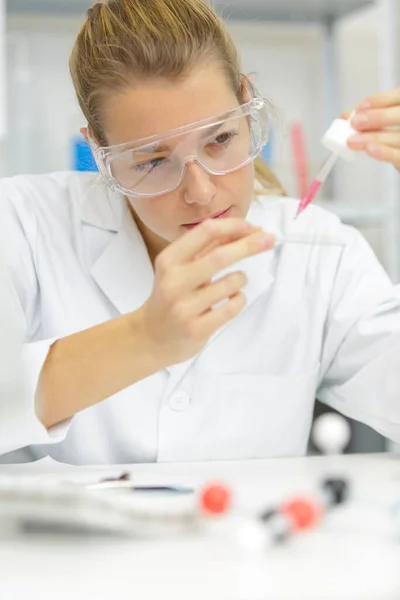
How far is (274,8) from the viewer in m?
2.15

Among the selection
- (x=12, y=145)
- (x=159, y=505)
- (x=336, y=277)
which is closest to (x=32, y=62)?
(x=12, y=145)

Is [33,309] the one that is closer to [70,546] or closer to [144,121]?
[144,121]

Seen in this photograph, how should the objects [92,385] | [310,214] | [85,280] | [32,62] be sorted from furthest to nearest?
[32,62] < [310,214] < [85,280] < [92,385]

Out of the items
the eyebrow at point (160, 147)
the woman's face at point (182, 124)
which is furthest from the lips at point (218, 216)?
the eyebrow at point (160, 147)

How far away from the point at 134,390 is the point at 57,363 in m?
0.24

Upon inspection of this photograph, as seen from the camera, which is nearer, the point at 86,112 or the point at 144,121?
the point at 144,121

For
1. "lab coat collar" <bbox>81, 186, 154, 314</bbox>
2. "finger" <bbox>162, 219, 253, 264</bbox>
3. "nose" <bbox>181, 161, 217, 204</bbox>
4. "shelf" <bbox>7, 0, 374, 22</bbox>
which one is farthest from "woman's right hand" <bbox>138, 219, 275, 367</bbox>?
"shelf" <bbox>7, 0, 374, 22</bbox>

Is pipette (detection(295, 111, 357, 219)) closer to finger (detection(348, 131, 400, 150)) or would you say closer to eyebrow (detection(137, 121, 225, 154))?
finger (detection(348, 131, 400, 150))

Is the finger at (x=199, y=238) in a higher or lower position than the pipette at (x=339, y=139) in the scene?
lower

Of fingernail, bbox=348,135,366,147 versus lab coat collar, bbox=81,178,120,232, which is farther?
lab coat collar, bbox=81,178,120,232

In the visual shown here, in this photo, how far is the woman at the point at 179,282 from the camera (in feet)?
3.16

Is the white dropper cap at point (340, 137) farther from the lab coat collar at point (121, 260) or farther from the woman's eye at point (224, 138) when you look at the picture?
the lab coat collar at point (121, 260)

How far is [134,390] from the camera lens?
4.03 ft

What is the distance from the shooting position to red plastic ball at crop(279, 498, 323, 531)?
27.7 inches
